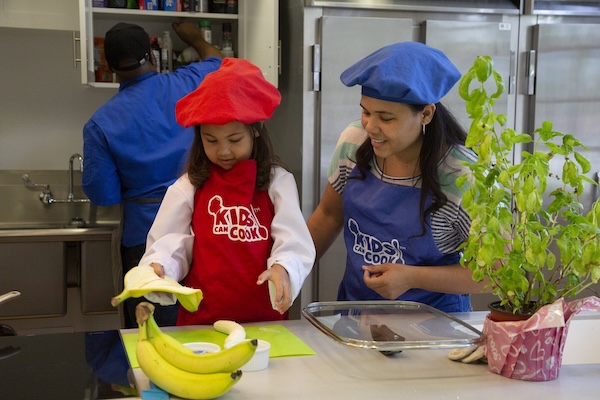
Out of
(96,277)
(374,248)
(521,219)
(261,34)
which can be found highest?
(261,34)

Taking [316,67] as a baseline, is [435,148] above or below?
below

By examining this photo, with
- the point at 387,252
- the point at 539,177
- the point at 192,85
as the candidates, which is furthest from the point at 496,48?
the point at 539,177

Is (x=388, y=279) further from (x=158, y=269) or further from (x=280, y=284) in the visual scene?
(x=158, y=269)

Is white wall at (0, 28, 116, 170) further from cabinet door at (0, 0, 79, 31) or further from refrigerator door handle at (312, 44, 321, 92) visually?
refrigerator door handle at (312, 44, 321, 92)

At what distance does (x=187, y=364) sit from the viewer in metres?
1.03

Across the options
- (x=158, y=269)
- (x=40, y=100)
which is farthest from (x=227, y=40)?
(x=158, y=269)

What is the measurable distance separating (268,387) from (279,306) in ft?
0.86

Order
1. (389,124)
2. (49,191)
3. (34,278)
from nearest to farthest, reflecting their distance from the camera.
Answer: (389,124) → (34,278) → (49,191)

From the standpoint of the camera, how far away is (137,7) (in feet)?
9.62

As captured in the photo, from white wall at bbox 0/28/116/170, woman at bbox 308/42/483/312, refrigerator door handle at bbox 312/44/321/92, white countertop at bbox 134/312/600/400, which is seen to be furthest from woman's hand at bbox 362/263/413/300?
white wall at bbox 0/28/116/170

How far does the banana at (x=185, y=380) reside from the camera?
3.29ft

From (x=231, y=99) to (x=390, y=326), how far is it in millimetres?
548

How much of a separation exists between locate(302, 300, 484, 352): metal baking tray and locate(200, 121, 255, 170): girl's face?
0.39 meters

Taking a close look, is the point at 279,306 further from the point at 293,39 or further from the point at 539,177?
the point at 293,39
